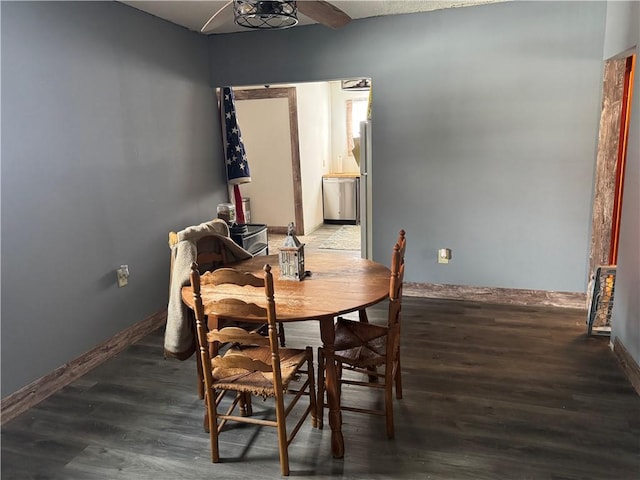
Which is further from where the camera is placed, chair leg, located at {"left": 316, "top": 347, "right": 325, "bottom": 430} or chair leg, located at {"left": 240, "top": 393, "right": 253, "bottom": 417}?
chair leg, located at {"left": 240, "top": 393, "right": 253, "bottom": 417}

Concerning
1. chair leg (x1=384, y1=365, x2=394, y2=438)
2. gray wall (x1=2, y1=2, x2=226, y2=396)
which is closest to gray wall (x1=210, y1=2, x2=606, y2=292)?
gray wall (x1=2, y1=2, x2=226, y2=396)

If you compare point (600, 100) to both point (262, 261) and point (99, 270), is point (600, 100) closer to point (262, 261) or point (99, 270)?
point (262, 261)

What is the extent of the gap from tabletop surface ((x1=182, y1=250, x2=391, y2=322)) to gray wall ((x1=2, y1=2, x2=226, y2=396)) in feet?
3.56

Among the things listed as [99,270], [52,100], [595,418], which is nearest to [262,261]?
[99,270]

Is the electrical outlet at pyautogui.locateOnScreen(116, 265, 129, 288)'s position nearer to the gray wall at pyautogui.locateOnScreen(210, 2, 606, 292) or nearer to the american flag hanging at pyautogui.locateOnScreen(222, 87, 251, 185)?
the american flag hanging at pyautogui.locateOnScreen(222, 87, 251, 185)

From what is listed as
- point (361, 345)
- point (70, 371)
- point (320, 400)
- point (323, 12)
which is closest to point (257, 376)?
point (320, 400)

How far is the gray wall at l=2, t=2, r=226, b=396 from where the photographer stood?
2.62m

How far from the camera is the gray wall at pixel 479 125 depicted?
3.68 meters

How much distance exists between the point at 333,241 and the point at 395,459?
466cm

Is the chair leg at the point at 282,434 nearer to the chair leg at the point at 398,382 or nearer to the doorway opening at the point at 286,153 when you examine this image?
the chair leg at the point at 398,382

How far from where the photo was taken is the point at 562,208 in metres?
3.84

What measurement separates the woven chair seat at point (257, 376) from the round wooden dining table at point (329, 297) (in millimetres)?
174

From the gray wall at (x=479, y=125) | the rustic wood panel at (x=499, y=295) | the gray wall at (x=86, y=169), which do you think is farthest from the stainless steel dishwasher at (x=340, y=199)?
the gray wall at (x=86, y=169)

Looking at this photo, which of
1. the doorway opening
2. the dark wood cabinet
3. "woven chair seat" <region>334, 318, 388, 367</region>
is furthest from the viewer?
the doorway opening
